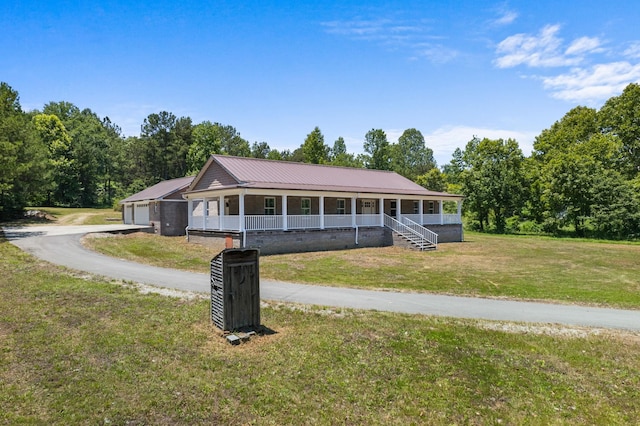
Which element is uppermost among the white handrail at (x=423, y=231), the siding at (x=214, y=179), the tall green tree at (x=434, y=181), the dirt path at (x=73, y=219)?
the tall green tree at (x=434, y=181)

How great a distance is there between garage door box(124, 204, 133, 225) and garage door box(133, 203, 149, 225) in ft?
3.32

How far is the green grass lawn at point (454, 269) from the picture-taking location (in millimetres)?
11500

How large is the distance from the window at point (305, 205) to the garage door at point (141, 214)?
15783mm

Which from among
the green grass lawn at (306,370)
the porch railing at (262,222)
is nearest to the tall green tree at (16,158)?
the porch railing at (262,222)

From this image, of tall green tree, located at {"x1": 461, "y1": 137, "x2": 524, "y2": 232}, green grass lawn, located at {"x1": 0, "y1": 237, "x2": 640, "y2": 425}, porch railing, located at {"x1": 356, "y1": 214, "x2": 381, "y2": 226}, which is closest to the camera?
green grass lawn, located at {"x1": 0, "y1": 237, "x2": 640, "y2": 425}

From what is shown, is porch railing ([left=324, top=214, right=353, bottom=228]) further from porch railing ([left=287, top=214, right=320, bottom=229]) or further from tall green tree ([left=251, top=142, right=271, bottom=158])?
tall green tree ([left=251, top=142, right=271, bottom=158])

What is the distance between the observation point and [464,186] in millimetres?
42656

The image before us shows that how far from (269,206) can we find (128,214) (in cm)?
2025

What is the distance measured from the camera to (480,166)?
141ft

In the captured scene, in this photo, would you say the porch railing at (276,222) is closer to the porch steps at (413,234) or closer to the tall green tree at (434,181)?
the porch steps at (413,234)

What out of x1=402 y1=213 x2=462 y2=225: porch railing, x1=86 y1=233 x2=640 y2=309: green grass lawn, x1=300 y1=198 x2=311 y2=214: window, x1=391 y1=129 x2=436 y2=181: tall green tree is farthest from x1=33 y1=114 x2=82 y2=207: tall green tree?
x1=391 y1=129 x2=436 y2=181: tall green tree

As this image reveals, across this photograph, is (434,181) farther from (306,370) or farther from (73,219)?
(306,370)

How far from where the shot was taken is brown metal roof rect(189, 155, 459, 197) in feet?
73.5

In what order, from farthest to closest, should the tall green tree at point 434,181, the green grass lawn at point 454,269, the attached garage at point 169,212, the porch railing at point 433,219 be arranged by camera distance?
Result: the tall green tree at point 434,181 < the porch railing at point 433,219 < the attached garage at point 169,212 < the green grass lawn at point 454,269
